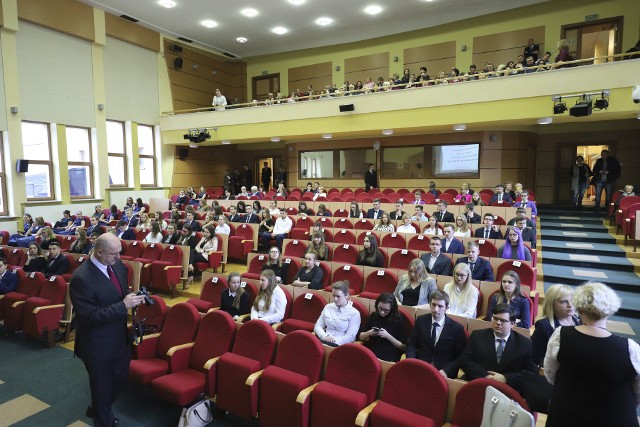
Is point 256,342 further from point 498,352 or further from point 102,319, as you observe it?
point 498,352

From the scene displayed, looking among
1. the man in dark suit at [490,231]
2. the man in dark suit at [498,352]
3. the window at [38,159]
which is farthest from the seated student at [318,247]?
the window at [38,159]

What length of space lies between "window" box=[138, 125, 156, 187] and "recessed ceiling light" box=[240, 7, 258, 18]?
14.4ft

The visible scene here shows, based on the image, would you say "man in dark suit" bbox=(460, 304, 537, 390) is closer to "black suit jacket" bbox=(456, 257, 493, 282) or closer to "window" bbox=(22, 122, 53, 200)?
"black suit jacket" bbox=(456, 257, 493, 282)

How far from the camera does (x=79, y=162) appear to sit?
34.0 feet

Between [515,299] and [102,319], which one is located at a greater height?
[102,319]

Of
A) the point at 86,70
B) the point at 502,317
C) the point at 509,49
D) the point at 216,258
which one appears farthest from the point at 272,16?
the point at 502,317

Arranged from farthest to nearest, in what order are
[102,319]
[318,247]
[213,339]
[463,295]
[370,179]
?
[370,179]
[318,247]
[463,295]
[213,339]
[102,319]

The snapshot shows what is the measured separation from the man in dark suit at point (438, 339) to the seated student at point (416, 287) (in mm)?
754

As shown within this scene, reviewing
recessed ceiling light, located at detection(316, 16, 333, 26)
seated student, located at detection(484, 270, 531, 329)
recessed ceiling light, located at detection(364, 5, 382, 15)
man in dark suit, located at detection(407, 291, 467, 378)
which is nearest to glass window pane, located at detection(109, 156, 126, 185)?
recessed ceiling light, located at detection(316, 16, 333, 26)

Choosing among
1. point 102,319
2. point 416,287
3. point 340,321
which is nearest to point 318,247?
point 416,287

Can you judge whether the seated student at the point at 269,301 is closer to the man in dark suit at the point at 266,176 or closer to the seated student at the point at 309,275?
the seated student at the point at 309,275

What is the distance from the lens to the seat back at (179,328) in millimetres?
3227

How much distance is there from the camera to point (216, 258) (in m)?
5.98

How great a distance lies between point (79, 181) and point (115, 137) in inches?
66.5
